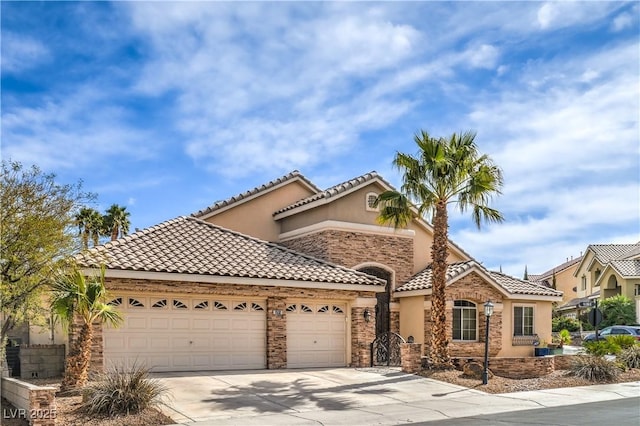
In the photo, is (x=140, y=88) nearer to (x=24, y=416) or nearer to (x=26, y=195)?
(x=26, y=195)

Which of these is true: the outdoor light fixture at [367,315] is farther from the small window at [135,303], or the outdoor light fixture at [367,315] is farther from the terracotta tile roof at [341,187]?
the small window at [135,303]

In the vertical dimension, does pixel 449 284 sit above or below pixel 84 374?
above

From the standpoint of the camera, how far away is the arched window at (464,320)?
26.2 meters

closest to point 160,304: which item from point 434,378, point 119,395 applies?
point 119,395

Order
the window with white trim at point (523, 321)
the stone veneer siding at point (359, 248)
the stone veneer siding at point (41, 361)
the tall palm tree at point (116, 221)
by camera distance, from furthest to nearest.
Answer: the tall palm tree at point (116, 221), the window with white trim at point (523, 321), the stone veneer siding at point (359, 248), the stone veneer siding at point (41, 361)

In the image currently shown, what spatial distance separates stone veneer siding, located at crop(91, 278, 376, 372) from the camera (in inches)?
738

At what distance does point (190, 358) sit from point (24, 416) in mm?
6994

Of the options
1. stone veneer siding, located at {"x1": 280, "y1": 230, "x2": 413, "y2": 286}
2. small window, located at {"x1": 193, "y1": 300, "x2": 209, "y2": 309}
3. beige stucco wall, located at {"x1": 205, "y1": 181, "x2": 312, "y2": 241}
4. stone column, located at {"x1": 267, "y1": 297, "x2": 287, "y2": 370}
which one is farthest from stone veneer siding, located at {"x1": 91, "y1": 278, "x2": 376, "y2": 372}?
beige stucco wall, located at {"x1": 205, "y1": 181, "x2": 312, "y2": 241}

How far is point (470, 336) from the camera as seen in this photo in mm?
26516

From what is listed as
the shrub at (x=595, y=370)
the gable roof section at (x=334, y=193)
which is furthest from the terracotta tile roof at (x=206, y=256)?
the shrub at (x=595, y=370)

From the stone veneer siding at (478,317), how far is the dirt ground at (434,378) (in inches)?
160

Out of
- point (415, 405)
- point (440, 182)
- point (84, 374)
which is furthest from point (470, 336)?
point (84, 374)

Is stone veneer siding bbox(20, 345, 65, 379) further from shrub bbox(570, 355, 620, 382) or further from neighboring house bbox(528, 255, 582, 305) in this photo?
neighboring house bbox(528, 255, 582, 305)

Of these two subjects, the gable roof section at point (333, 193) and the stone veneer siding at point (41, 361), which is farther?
the gable roof section at point (333, 193)
